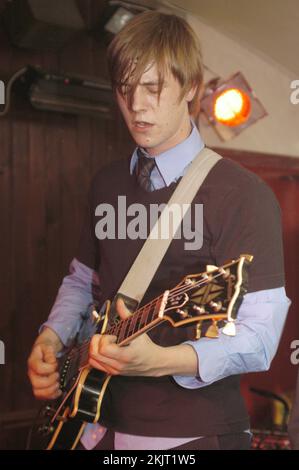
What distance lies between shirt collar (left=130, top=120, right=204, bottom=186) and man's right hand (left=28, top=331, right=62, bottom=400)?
15.0 inches

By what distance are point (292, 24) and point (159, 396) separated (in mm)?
1294

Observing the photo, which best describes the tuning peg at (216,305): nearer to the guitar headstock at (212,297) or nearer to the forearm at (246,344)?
the guitar headstock at (212,297)

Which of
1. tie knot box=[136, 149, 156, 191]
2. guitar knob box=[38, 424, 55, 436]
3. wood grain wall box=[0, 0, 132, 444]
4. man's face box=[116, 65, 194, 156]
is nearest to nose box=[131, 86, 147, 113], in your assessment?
man's face box=[116, 65, 194, 156]

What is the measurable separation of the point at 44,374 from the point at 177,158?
452mm

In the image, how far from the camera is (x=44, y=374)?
0.97 meters

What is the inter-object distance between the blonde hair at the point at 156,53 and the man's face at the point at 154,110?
1 centimetres

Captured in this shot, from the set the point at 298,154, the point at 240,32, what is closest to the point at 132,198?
the point at 240,32

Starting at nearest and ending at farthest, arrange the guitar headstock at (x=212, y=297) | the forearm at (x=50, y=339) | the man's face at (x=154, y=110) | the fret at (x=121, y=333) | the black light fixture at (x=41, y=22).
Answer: the guitar headstock at (x=212, y=297) → the fret at (x=121, y=333) → the man's face at (x=154, y=110) → the forearm at (x=50, y=339) → the black light fixture at (x=41, y=22)

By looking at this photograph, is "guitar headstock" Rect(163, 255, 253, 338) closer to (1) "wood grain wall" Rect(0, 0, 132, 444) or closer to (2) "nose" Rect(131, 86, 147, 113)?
(2) "nose" Rect(131, 86, 147, 113)

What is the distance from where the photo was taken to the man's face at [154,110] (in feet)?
3.03

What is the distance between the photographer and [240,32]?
192 centimetres

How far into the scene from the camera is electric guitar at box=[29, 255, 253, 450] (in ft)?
2.26

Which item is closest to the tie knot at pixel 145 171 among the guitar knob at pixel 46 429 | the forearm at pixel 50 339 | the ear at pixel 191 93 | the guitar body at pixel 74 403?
the ear at pixel 191 93

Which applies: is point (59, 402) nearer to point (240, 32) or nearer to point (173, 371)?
point (173, 371)
